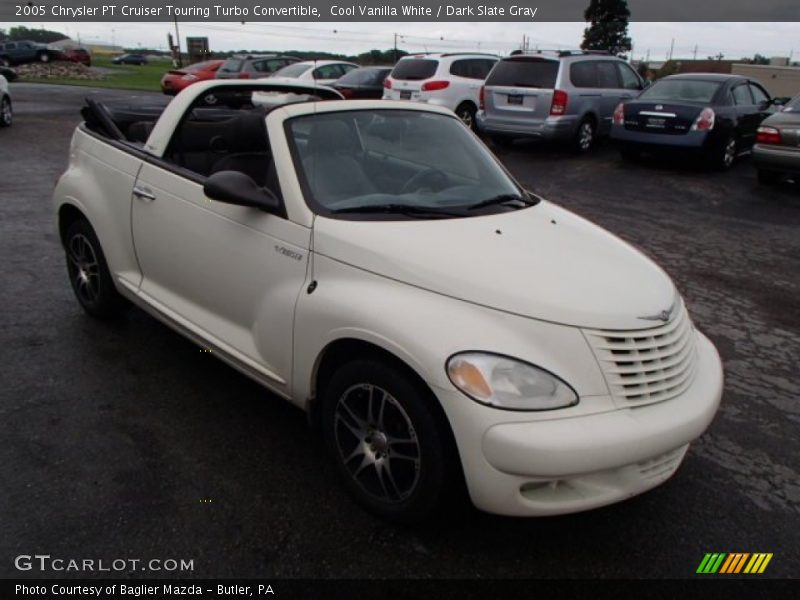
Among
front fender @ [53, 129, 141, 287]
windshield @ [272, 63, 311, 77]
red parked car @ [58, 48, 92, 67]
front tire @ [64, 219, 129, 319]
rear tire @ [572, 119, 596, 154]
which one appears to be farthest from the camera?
red parked car @ [58, 48, 92, 67]

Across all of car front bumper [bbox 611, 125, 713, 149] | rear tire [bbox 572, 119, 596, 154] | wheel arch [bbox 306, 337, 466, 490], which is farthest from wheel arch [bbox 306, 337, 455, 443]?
rear tire [bbox 572, 119, 596, 154]

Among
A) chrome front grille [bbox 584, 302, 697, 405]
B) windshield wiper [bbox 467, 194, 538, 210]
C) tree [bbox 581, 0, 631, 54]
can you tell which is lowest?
chrome front grille [bbox 584, 302, 697, 405]

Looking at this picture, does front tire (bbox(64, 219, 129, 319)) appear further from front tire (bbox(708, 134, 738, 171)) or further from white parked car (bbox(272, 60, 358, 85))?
white parked car (bbox(272, 60, 358, 85))

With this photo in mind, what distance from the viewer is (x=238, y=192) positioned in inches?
120

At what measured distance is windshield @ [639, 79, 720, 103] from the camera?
36.1 feet

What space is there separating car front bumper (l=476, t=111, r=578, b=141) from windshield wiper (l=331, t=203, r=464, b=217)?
9.40 metres

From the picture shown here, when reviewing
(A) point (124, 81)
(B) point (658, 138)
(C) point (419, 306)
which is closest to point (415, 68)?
(B) point (658, 138)

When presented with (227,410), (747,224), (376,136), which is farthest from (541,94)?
(227,410)

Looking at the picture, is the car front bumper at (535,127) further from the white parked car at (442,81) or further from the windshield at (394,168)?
the windshield at (394,168)

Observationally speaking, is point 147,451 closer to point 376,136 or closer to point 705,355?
point 376,136

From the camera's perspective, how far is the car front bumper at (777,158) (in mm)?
9117

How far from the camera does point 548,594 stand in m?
2.46

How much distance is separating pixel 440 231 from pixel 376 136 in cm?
85

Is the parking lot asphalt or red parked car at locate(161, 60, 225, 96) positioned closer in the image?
the parking lot asphalt
